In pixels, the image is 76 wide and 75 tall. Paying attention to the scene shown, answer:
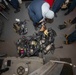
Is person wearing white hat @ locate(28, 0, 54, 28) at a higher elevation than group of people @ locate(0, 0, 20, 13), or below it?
below

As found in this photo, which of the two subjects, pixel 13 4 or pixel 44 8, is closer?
pixel 44 8

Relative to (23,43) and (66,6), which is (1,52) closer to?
(23,43)

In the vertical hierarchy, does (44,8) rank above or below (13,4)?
below

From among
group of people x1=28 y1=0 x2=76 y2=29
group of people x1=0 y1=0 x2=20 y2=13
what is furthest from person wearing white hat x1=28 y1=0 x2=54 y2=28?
group of people x1=0 y1=0 x2=20 y2=13

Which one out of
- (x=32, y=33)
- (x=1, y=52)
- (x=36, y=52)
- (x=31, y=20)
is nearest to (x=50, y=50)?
(x=36, y=52)

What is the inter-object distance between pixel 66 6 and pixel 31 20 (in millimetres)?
973

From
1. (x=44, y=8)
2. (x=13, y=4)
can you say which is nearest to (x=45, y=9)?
(x=44, y=8)

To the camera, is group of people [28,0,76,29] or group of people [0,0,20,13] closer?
group of people [28,0,76,29]

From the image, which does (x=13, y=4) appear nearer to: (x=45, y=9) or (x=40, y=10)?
(x=40, y=10)

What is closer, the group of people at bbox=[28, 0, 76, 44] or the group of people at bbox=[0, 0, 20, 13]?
the group of people at bbox=[28, 0, 76, 44]

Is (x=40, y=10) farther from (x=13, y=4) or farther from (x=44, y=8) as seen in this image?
(x=13, y=4)

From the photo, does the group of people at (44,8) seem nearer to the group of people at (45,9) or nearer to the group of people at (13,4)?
the group of people at (45,9)

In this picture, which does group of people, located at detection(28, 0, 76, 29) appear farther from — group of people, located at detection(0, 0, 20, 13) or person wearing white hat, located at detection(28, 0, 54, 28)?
group of people, located at detection(0, 0, 20, 13)

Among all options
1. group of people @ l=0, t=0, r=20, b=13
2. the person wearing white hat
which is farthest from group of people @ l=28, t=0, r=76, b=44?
group of people @ l=0, t=0, r=20, b=13
